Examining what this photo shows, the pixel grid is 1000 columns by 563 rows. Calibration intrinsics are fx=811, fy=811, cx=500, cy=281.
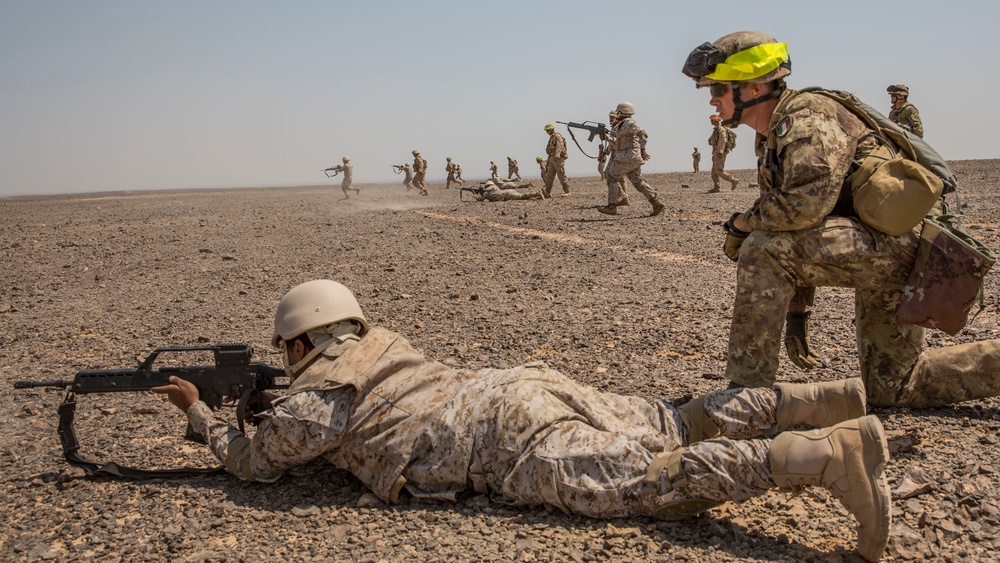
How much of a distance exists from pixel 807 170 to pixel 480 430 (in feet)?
6.03

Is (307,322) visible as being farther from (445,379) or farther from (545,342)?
(545,342)

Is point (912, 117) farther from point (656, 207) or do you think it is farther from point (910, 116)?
point (656, 207)

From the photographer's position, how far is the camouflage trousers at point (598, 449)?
9.12 ft

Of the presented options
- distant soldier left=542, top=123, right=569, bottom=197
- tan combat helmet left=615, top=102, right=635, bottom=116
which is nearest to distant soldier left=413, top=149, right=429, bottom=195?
distant soldier left=542, top=123, right=569, bottom=197

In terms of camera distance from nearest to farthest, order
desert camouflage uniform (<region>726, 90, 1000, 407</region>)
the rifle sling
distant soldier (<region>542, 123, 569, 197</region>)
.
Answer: desert camouflage uniform (<region>726, 90, 1000, 407</region>) < the rifle sling < distant soldier (<region>542, 123, 569, 197</region>)

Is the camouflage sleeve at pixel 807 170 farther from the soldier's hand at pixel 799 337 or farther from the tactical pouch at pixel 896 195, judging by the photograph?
the soldier's hand at pixel 799 337

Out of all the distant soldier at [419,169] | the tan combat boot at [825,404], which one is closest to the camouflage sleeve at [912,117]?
the tan combat boot at [825,404]

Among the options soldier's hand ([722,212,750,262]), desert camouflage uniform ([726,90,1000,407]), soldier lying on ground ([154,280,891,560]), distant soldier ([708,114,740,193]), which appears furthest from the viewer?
distant soldier ([708,114,740,193])

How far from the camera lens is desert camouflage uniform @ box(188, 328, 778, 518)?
2.99 meters

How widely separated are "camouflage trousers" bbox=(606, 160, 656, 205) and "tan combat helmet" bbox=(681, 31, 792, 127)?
36.7 feet

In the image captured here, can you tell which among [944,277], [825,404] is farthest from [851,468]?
[944,277]

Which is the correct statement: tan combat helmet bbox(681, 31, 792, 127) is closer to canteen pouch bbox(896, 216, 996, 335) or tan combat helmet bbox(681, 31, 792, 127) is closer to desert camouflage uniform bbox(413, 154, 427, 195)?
canteen pouch bbox(896, 216, 996, 335)

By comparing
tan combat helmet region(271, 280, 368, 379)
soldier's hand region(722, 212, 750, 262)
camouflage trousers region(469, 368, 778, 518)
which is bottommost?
camouflage trousers region(469, 368, 778, 518)

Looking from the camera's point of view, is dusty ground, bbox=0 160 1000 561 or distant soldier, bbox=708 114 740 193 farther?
distant soldier, bbox=708 114 740 193
